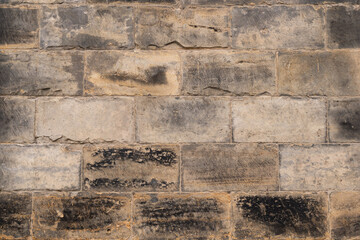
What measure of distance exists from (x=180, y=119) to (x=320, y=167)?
1.26 metres

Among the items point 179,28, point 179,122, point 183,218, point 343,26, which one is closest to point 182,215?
point 183,218

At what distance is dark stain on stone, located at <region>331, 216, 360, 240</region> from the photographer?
273 centimetres

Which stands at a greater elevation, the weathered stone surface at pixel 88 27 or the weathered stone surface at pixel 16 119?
the weathered stone surface at pixel 88 27

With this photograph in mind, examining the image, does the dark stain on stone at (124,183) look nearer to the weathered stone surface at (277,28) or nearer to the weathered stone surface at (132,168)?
the weathered stone surface at (132,168)

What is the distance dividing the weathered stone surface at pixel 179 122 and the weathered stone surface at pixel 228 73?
6.6 inches

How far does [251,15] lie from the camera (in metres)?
2.84

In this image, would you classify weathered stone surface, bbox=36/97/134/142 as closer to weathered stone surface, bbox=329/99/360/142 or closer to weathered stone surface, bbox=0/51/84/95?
weathered stone surface, bbox=0/51/84/95

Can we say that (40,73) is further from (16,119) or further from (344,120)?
(344,120)

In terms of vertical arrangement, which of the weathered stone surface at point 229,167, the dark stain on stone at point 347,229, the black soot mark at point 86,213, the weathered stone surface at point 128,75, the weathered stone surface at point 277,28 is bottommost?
the dark stain on stone at point 347,229

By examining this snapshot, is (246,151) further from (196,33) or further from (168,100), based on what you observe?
(196,33)

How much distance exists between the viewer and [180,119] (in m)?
2.79

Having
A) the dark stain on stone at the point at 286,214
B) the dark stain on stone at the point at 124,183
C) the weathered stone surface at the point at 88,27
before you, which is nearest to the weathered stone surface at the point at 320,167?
the dark stain on stone at the point at 286,214

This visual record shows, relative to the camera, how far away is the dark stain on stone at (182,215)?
107 inches

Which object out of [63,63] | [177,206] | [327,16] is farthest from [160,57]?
[327,16]
